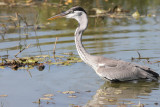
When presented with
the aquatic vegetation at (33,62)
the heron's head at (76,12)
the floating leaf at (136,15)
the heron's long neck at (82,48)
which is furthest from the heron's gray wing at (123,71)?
the floating leaf at (136,15)

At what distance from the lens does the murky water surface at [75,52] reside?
26.5ft

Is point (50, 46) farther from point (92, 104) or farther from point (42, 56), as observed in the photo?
point (92, 104)

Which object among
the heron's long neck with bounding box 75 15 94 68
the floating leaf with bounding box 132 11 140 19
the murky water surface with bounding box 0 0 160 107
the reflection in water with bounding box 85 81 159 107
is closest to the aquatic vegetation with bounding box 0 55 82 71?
the murky water surface with bounding box 0 0 160 107

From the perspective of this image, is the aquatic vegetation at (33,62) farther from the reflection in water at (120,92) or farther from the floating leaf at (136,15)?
the floating leaf at (136,15)

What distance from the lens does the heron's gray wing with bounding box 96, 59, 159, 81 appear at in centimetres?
938

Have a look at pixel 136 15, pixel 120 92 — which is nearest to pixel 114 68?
pixel 120 92

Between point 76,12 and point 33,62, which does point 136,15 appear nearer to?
point 33,62

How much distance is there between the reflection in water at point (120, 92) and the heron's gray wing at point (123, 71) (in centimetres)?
16

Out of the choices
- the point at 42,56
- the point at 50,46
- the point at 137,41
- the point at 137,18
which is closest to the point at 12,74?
the point at 42,56

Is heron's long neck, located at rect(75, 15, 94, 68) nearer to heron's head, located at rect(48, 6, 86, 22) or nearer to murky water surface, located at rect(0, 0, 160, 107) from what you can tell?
heron's head, located at rect(48, 6, 86, 22)

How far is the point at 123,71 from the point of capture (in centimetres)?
946

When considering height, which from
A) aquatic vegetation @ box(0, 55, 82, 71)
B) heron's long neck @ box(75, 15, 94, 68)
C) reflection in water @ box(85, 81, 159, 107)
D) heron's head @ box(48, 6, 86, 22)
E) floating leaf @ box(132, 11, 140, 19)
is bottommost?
reflection in water @ box(85, 81, 159, 107)

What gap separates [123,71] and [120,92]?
1.05 m

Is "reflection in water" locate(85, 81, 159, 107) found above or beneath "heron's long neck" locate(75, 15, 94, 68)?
beneath
